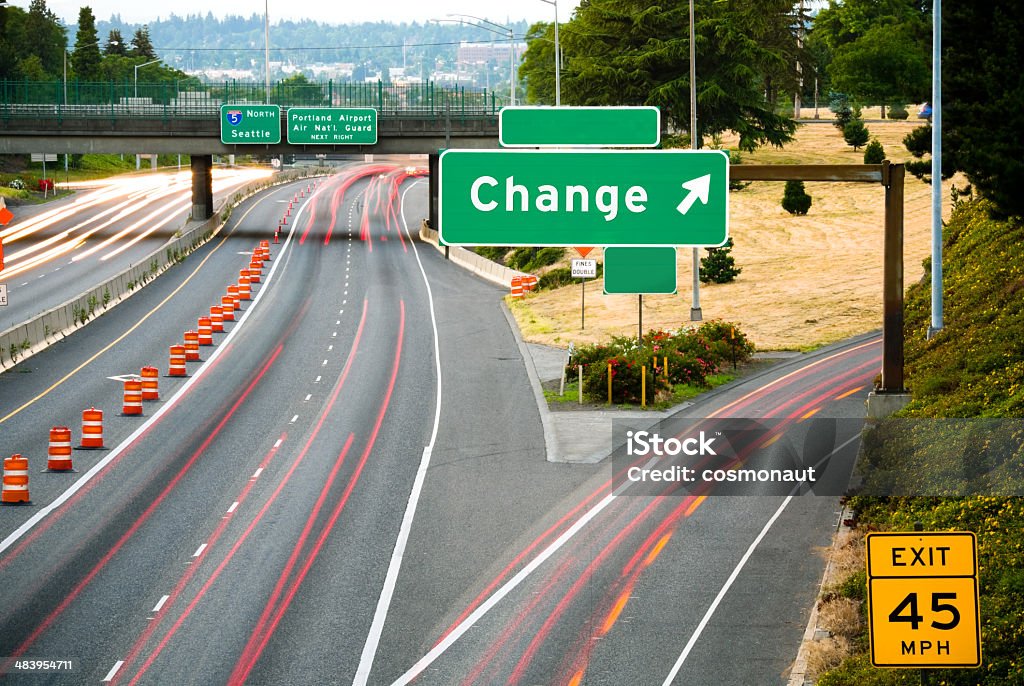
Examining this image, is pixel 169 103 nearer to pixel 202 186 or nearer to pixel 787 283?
pixel 202 186

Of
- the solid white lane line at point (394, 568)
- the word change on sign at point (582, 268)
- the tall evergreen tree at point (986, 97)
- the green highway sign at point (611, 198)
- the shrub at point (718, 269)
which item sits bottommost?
the solid white lane line at point (394, 568)

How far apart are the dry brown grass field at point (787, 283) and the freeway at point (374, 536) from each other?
569cm

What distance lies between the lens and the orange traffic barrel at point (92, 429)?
Answer: 36.1m

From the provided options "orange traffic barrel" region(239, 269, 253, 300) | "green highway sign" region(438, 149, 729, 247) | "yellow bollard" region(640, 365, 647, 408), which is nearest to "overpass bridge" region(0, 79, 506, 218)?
"orange traffic barrel" region(239, 269, 253, 300)

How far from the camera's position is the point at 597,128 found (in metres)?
15.2

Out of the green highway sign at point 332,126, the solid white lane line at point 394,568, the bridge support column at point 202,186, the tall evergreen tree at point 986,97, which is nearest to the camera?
the solid white lane line at point 394,568

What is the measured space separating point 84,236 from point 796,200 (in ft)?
147

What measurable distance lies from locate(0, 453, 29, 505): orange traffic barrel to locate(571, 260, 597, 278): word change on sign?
25323 mm

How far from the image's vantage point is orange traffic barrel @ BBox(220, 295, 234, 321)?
58619 millimetres

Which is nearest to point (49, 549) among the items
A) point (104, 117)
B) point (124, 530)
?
point (124, 530)

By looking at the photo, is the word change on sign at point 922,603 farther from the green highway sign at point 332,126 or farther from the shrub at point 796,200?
the green highway sign at point 332,126

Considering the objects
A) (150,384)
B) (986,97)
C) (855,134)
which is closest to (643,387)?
(986,97)

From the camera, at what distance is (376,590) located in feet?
81.5

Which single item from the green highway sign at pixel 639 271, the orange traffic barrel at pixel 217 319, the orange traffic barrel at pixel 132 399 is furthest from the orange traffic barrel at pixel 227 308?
the green highway sign at pixel 639 271
